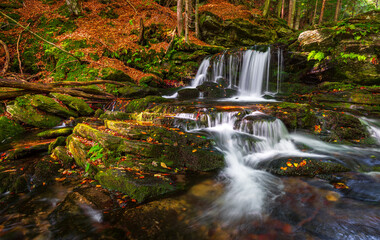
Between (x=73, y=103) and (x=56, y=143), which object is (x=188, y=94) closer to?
(x=73, y=103)

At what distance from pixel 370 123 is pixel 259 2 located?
25.8 metres

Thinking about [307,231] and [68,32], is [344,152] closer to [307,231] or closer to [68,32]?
[307,231]

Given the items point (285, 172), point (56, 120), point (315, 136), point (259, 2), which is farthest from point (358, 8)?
point (56, 120)

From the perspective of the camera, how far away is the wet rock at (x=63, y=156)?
419 centimetres

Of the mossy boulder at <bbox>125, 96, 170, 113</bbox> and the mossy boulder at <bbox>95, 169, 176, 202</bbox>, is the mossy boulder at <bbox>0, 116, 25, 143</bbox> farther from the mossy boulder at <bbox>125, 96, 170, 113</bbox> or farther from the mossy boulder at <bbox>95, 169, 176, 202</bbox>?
the mossy boulder at <bbox>95, 169, 176, 202</bbox>

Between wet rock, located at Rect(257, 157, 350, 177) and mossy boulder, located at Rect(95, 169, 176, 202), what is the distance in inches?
99.9

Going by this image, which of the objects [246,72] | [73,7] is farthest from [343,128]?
[73,7]

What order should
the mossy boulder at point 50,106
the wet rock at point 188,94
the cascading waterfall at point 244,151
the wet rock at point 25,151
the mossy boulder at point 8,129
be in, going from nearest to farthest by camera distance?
the cascading waterfall at point 244,151
the wet rock at point 25,151
the mossy boulder at point 8,129
the mossy boulder at point 50,106
the wet rock at point 188,94

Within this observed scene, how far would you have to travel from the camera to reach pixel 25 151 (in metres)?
4.66

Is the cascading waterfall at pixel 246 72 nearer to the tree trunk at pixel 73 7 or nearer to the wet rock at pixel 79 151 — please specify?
the wet rock at pixel 79 151

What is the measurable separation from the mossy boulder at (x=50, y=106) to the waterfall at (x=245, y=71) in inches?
295

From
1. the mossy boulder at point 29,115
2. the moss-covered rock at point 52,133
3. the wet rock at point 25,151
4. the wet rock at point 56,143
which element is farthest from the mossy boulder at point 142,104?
the wet rock at point 25,151

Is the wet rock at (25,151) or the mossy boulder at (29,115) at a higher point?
the mossy boulder at (29,115)

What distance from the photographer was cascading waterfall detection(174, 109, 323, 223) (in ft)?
10.8
